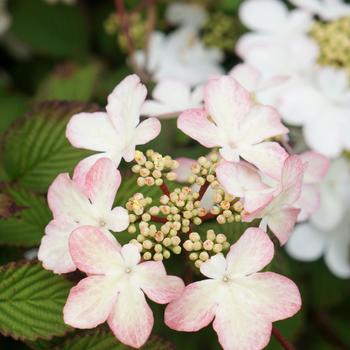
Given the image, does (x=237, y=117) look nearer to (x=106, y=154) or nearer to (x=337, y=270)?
(x=106, y=154)

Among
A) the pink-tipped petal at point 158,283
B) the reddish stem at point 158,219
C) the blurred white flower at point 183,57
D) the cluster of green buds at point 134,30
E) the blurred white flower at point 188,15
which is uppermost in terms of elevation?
the reddish stem at point 158,219

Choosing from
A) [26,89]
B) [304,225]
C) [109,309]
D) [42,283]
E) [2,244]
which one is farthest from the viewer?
[26,89]

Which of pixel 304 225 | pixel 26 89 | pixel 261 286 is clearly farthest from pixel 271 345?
pixel 26 89

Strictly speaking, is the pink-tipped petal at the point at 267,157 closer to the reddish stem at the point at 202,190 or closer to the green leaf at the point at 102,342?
the reddish stem at the point at 202,190

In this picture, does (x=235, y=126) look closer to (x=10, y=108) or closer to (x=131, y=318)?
(x=131, y=318)

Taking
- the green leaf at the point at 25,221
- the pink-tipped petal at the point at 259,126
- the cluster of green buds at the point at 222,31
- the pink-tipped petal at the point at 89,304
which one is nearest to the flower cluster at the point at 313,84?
the cluster of green buds at the point at 222,31

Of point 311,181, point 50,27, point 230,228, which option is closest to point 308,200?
point 311,181
